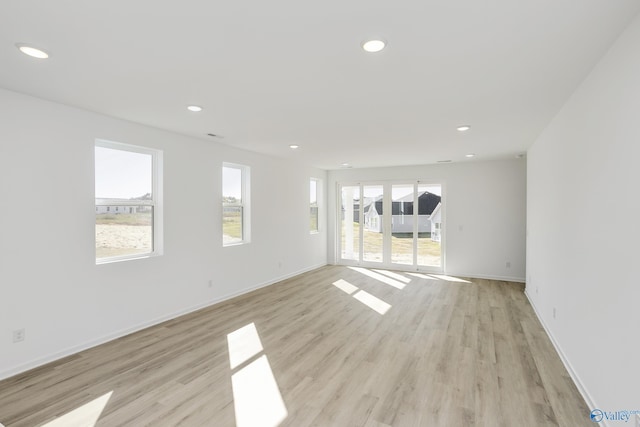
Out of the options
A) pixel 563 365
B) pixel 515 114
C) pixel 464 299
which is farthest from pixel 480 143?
pixel 563 365

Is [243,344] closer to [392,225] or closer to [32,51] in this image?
[32,51]

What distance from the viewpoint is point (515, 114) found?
330 cm

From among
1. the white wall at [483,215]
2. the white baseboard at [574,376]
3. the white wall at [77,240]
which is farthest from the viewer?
the white wall at [483,215]

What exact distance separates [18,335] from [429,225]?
679cm

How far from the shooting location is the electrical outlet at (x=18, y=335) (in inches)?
108

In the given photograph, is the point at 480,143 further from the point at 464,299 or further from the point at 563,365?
the point at 563,365

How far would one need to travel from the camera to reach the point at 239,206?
5.41 meters

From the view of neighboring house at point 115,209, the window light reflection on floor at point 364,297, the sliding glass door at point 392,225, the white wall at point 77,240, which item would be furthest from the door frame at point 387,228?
the view of neighboring house at point 115,209

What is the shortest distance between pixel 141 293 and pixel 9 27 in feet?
9.43

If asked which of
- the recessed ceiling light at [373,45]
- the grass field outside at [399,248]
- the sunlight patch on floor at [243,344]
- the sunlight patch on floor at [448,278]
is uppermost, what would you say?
the recessed ceiling light at [373,45]

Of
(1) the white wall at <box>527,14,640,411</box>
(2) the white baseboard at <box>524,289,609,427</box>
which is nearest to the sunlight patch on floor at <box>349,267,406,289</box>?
(2) the white baseboard at <box>524,289,609,427</box>

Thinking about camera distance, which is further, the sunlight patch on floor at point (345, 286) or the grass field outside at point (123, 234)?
the sunlight patch on floor at point (345, 286)

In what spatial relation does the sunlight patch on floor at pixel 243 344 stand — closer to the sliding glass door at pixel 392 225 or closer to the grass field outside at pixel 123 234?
the grass field outside at pixel 123 234

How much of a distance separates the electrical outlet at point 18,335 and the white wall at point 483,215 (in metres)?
6.76
